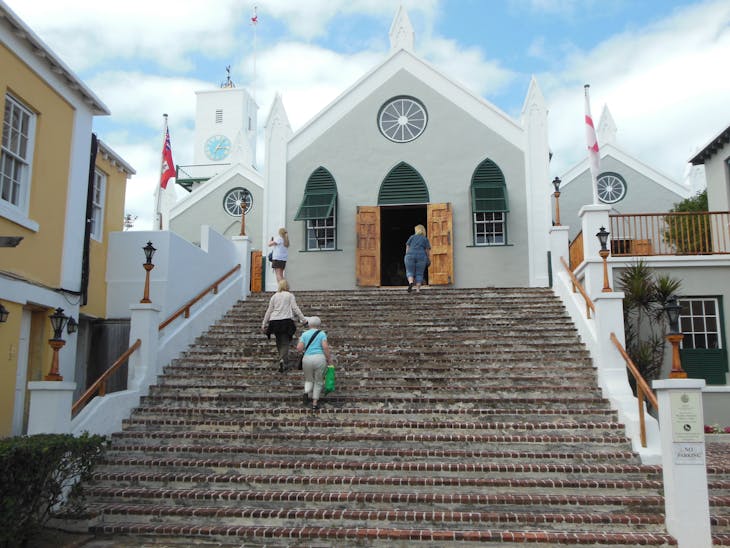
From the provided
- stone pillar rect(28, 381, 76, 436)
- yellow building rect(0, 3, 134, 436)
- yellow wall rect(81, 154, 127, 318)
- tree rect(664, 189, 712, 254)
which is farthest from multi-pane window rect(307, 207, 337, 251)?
stone pillar rect(28, 381, 76, 436)

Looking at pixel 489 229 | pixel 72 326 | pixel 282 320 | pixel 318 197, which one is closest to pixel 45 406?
pixel 72 326

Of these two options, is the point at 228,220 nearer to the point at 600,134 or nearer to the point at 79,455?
the point at 600,134

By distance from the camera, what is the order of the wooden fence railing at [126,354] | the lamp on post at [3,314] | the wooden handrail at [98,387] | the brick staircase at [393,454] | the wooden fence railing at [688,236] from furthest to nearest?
1. the wooden fence railing at [688,236]
2. the lamp on post at [3,314]
3. the wooden fence railing at [126,354]
4. the wooden handrail at [98,387]
5. the brick staircase at [393,454]

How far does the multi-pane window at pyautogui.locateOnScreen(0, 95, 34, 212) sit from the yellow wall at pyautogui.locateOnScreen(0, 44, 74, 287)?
101mm

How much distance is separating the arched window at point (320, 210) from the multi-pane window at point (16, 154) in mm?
8023

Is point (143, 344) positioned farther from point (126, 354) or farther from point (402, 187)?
point (402, 187)

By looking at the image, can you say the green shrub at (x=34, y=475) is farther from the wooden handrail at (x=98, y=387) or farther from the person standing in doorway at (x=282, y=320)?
the person standing in doorway at (x=282, y=320)

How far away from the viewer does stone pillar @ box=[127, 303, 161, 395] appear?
10.5 m

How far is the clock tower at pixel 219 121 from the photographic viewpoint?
37.5m

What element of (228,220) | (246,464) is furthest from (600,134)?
(246,464)

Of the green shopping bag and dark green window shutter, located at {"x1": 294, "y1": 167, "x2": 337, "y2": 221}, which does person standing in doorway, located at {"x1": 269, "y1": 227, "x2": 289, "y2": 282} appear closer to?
dark green window shutter, located at {"x1": 294, "y1": 167, "x2": 337, "y2": 221}

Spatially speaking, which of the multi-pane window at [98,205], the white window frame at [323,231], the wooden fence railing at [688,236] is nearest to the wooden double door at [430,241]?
the white window frame at [323,231]

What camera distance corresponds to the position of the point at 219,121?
3869cm

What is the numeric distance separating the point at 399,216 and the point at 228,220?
8106 mm
